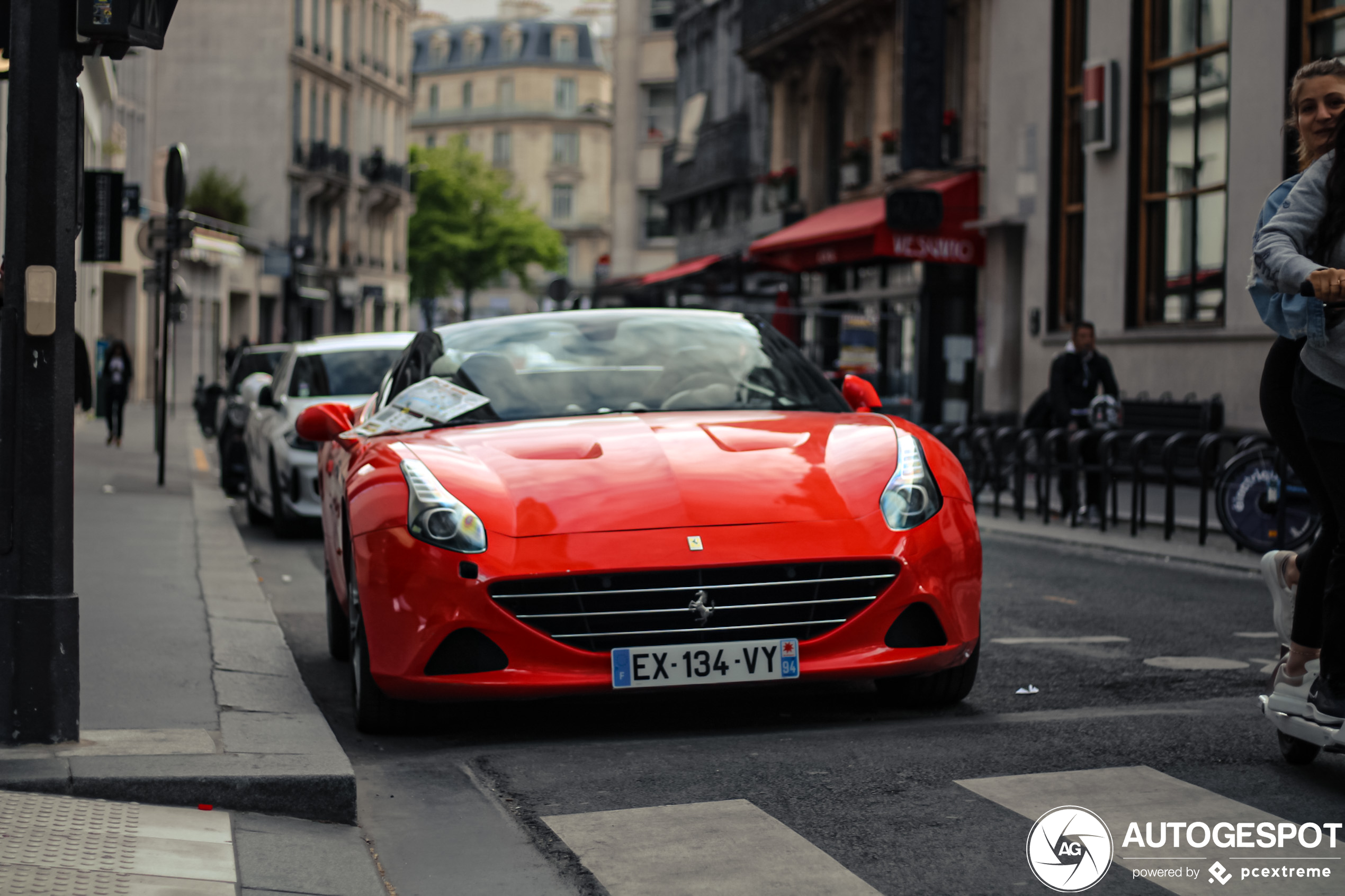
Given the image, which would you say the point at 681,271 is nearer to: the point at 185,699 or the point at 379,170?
the point at 185,699

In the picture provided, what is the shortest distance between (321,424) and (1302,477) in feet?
12.7

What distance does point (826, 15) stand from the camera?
33.1 m

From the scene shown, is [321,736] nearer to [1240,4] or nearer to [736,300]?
[1240,4]

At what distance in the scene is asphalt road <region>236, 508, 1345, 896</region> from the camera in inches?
167

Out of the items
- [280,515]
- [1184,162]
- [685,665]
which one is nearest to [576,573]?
[685,665]

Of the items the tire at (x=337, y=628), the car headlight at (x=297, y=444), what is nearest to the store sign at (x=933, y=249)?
the car headlight at (x=297, y=444)

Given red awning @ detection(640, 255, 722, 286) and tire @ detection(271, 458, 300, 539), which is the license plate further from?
red awning @ detection(640, 255, 722, 286)

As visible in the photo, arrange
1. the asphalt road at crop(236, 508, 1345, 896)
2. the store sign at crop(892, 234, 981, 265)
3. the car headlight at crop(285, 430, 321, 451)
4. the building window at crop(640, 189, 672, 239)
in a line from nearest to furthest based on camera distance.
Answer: the asphalt road at crop(236, 508, 1345, 896) < the car headlight at crop(285, 430, 321, 451) < the store sign at crop(892, 234, 981, 265) < the building window at crop(640, 189, 672, 239)

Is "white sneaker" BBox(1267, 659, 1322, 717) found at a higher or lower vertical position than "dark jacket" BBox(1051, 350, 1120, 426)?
lower

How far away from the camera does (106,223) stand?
46.2 ft

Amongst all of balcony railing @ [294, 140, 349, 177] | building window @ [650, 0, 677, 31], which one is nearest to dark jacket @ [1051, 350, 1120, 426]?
building window @ [650, 0, 677, 31]

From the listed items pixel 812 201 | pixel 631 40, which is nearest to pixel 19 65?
pixel 812 201

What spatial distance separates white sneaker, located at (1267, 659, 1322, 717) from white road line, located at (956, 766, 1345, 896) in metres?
0.37

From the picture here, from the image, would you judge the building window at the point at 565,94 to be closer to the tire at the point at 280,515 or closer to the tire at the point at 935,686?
the tire at the point at 280,515
